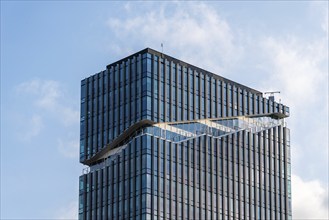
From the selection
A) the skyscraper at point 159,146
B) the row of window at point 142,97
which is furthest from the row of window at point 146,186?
the row of window at point 142,97

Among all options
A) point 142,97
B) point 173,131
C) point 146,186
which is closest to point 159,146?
point 173,131

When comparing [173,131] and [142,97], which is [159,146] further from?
[142,97]

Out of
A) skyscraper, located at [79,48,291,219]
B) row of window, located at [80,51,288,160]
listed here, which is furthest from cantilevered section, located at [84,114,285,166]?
row of window, located at [80,51,288,160]

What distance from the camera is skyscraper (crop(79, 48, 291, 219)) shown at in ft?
601

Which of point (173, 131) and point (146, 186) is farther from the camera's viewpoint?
point (173, 131)

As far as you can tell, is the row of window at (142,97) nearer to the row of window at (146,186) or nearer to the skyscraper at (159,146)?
the skyscraper at (159,146)

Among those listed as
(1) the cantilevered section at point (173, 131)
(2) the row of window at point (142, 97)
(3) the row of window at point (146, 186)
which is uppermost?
(2) the row of window at point (142, 97)

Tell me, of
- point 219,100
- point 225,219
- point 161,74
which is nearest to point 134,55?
point 161,74

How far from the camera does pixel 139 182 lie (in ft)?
596

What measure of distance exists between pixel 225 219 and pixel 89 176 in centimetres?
2579

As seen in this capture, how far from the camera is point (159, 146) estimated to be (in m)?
184

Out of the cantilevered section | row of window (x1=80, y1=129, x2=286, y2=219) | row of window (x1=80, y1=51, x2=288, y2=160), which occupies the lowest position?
row of window (x1=80, y1=129, x2=286, y2=219)

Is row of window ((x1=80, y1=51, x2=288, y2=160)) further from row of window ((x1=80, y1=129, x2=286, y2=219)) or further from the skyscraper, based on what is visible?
row of window ((x1=80, y1=129, x2=286, y2=219))

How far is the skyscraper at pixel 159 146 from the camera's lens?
183m
